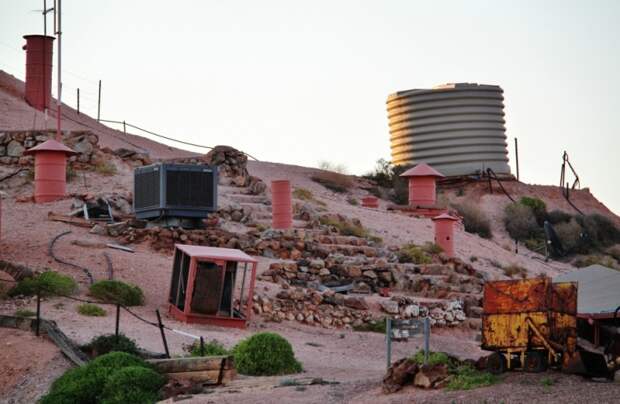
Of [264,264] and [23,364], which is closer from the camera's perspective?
[23,364]

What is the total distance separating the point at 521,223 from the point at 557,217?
312cm

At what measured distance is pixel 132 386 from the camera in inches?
640

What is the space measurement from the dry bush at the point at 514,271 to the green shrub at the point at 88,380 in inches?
711

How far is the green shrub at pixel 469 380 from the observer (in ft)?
45.1

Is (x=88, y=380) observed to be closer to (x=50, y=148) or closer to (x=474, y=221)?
(x=50, y=148)

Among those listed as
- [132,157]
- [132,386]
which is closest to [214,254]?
[132,386]

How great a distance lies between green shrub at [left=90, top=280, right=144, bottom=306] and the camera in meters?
22.9

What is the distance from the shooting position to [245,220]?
3241 centimetres

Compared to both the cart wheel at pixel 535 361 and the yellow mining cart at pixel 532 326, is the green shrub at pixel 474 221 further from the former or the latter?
the cart wheel at pixel 535 361

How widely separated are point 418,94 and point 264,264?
30274 mm

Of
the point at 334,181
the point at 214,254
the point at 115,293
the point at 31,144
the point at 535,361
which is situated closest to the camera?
the point at 535,361

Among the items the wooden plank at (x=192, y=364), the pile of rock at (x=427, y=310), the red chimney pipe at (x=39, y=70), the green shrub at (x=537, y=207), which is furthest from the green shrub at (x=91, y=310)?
the green shrub at (x=537, y=207)

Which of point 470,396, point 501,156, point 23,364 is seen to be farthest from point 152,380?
point 501,156

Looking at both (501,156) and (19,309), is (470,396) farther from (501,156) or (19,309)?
(501,156)
